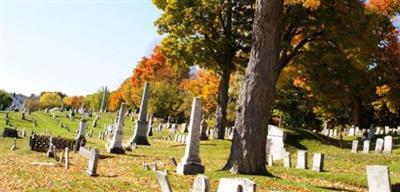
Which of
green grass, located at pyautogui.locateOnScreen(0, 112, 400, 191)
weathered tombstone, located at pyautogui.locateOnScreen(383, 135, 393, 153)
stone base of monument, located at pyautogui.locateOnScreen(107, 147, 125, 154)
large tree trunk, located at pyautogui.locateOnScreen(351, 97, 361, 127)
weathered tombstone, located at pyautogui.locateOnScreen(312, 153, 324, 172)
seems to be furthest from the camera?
large tree trunk, located at pyautogui.locateOnScreen(351, 97, 361, 127)

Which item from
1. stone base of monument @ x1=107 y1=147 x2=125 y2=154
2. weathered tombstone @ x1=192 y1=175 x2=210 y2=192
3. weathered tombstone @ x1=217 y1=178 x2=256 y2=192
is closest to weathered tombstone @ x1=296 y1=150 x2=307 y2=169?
stone base of monument @ x1=107 y1=147 x2=125 y2=154

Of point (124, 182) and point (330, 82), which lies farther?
point (330, 82)

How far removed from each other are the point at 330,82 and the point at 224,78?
23.2 ft

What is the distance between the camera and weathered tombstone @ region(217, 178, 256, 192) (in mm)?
7141

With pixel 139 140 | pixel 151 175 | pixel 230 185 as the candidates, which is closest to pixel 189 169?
pixel 151 175

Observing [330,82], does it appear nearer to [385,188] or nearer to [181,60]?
[181,60]

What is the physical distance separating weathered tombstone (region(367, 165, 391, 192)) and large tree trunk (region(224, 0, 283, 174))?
6328 millimetres

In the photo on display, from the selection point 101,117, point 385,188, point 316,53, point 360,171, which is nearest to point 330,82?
point 316,53

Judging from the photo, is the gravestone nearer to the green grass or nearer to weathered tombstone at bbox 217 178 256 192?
the green grass

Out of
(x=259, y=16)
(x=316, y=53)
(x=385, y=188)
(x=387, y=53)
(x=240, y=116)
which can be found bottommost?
(x=385, y=188)

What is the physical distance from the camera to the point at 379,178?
805 centimetres

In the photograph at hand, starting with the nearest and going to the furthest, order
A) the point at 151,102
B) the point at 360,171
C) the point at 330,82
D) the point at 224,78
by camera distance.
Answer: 1. the point at 360,171
2. the point at 224,78
3. the point at 330,82
4. the point at 151,102

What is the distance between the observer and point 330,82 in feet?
107

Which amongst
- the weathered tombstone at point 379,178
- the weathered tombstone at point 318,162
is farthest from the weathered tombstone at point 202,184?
the weathered tombstone at point 318,162
